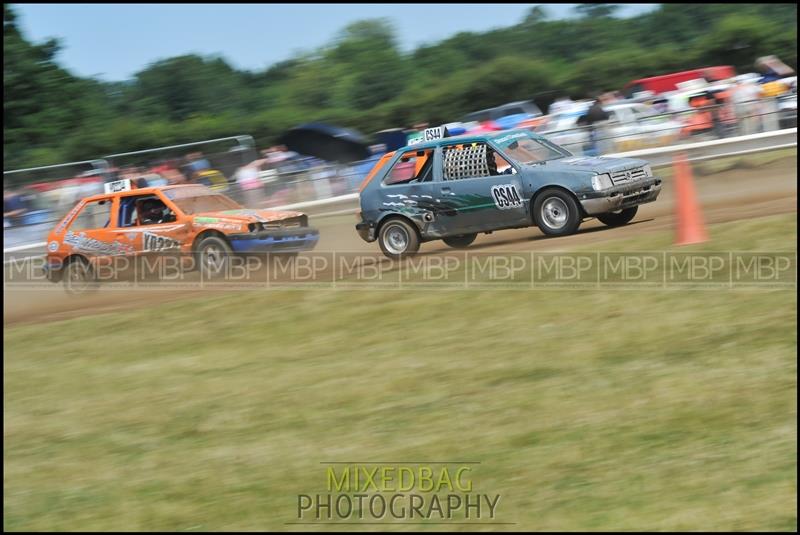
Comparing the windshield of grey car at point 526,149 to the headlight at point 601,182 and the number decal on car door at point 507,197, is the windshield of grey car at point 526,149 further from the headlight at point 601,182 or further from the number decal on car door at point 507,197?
the headlight at point 601,182

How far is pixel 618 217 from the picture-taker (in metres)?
7.50

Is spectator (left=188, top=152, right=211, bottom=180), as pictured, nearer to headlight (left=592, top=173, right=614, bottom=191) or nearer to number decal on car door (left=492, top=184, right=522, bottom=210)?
number decal on car door (left=492, top=184, right=522, bottom=210)

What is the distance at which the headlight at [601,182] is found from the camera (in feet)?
23.3

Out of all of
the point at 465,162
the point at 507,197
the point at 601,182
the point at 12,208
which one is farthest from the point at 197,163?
the point at 601,182

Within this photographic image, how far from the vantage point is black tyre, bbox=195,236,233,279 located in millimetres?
9703

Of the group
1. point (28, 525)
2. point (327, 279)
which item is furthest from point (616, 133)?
point (28, 525)

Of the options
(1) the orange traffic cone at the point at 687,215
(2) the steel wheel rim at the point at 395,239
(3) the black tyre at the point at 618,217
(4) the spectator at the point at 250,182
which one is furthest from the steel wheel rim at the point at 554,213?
(4) the spectator at the point at 250,182

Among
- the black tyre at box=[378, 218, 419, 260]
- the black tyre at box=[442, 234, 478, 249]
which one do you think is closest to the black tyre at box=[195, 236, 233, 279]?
the black tyre at box=[378, 218, 419, 260]

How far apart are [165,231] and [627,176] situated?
5334 millimetres

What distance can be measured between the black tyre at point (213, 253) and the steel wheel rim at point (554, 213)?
11.5 ft

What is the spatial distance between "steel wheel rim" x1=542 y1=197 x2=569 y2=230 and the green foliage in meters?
21.3

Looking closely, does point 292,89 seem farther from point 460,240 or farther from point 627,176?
point 627,176

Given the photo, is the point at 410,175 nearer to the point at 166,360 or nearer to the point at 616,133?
the point at 166,360

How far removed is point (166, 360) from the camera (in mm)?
8859
